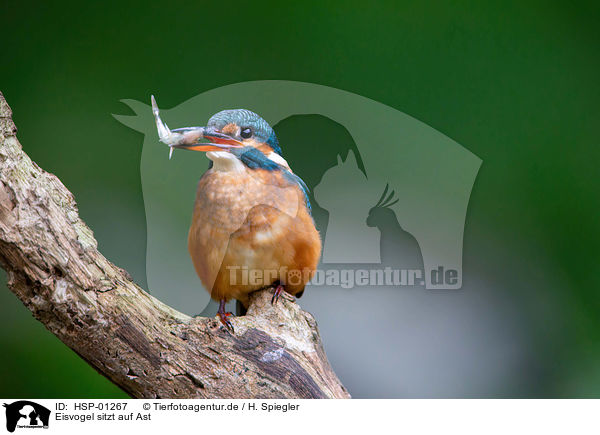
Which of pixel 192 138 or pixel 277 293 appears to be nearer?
pixel 192 138

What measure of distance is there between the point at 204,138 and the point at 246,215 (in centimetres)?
23

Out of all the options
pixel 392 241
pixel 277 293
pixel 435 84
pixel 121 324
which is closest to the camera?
pixel 121 324

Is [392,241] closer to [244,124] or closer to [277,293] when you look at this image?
[277,293]

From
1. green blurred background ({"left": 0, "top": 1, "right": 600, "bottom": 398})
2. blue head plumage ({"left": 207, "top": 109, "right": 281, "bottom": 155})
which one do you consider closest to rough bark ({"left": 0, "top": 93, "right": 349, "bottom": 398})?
blue head plumage ({"left": 207, "top": 109, "right": 281, "bottom": 155})

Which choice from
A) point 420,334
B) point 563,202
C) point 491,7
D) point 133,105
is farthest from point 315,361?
point 491,7

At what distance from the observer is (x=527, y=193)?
2.01m

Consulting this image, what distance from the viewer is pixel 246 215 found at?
1468 mm

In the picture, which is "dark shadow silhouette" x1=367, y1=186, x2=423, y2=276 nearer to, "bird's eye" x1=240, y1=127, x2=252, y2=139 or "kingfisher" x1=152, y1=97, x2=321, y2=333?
"kingfisher" x1=152, y1=97, x2=321, y2=333

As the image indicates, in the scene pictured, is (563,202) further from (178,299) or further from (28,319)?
(28,319)

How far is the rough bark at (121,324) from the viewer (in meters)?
1.15
